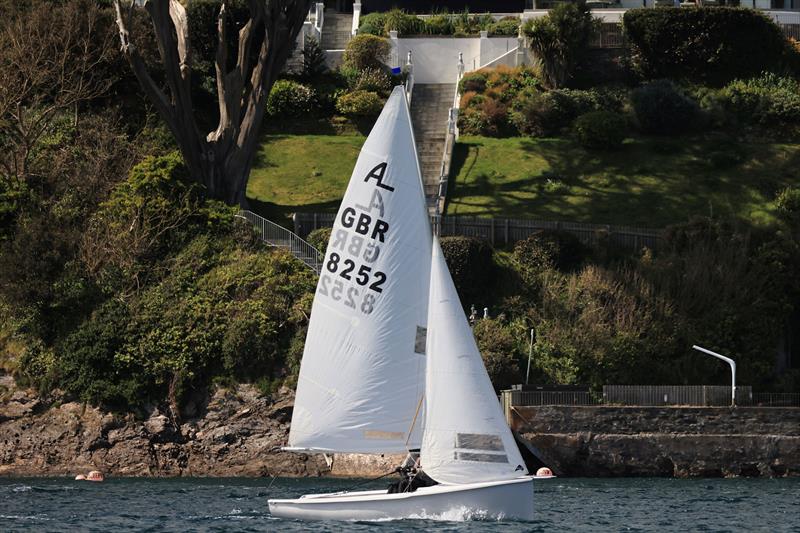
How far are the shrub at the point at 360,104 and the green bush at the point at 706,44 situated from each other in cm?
1322

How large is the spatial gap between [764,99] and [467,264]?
21883mm

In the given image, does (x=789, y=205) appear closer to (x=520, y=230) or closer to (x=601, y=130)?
(x=601, y=130)

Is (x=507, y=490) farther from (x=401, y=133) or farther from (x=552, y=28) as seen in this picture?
(x=552, y=28)

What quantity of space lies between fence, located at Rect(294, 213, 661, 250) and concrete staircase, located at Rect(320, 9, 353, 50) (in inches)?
804

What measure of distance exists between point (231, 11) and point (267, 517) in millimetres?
37241

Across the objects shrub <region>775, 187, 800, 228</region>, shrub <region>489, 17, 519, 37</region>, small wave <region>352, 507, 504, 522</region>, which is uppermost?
shrub <region>489, 17, 519, 37</region>

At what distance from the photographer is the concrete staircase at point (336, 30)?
78625 mm

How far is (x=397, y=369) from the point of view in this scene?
113 ft

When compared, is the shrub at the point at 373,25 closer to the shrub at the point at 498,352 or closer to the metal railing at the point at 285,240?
the metal railing at the point at 285,240

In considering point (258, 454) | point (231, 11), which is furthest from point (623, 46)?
point (258, 454)

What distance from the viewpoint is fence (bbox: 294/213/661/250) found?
5881 cm

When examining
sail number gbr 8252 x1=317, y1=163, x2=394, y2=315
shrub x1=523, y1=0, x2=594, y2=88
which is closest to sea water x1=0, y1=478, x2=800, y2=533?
sail number gbr 8252 x1=317, y1=163, x2=394, y2=315

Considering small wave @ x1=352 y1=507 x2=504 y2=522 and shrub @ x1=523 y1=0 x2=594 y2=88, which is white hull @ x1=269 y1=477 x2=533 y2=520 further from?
shrub @ x1=523 y1=0 x2=594 y2=88

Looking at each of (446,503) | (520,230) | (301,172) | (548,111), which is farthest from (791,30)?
(446,503)
